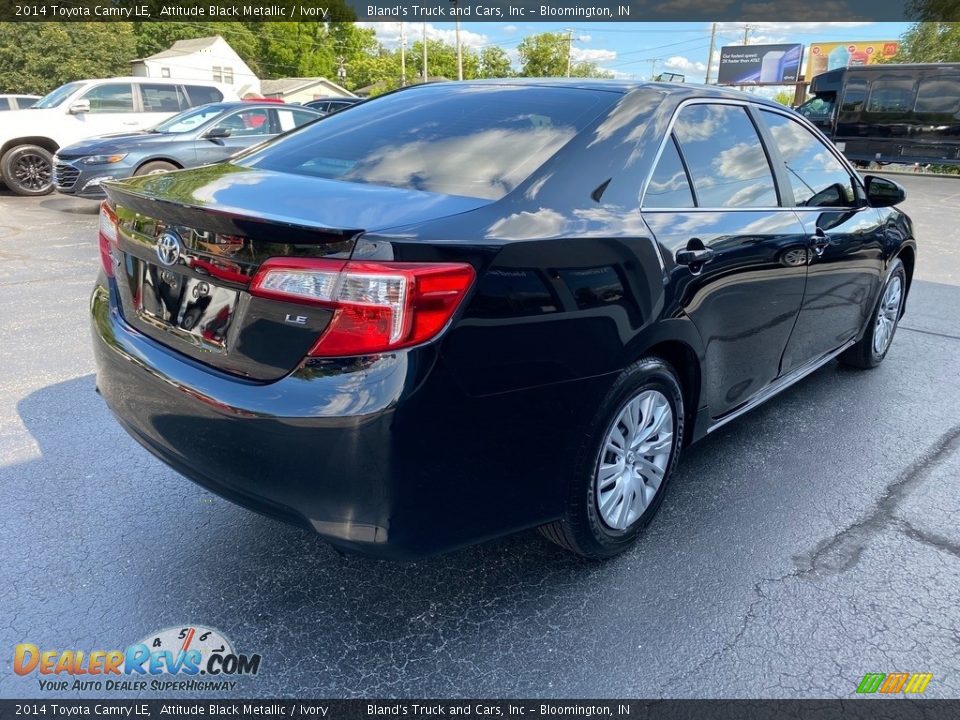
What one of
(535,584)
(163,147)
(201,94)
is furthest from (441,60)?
(535,584)

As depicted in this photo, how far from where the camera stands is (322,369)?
1.82 metres

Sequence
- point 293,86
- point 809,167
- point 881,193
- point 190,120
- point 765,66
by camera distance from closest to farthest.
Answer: point 809,167, point 881,193, point 190,120, point 293,86, point 765,66

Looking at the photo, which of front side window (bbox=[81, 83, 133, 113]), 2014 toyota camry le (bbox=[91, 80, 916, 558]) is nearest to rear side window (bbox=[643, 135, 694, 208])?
2014 toyota camry le (bbox=[91, 80, 916, 558])

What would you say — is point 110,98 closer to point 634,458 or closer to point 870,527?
point 634,458

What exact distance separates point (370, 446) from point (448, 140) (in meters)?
1.28

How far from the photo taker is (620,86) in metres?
2.74

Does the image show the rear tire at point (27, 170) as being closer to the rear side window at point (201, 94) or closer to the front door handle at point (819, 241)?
the rear side window at point (201, 94)

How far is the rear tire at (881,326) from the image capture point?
14.8 feet

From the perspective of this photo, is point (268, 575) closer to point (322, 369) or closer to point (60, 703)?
point (60, 703)

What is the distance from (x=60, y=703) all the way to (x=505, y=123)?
2336 millimetres

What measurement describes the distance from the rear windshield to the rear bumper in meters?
0.69

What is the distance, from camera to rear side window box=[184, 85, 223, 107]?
42.8 ft

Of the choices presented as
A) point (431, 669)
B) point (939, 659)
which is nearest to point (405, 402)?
point (431, 669)

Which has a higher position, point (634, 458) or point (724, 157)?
point (724, 157)
